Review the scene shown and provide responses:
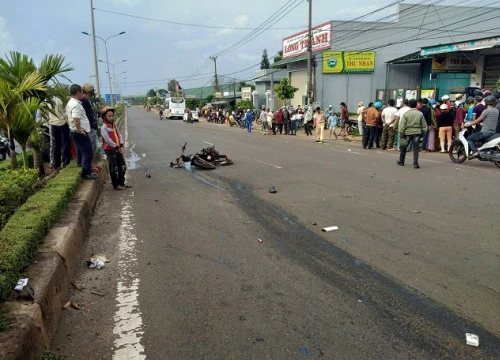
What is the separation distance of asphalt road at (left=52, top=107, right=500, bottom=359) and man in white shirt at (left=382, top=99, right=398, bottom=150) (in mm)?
7005

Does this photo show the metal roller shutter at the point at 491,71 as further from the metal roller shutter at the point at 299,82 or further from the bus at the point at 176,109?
the bus at the point at 176,109

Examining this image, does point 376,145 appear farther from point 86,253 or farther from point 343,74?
point 343,74

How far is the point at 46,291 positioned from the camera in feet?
10.4

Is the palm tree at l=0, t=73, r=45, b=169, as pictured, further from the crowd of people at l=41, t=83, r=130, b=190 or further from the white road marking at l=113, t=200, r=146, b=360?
the white road marking at l=113, t=200, r=146, b=360

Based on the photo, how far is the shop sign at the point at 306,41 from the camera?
34.2 m

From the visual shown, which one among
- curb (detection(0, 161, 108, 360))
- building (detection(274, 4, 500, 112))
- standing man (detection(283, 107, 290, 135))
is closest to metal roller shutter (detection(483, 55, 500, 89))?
building (detection(274, 4, 500, 112))

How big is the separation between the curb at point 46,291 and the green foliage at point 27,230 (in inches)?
3.7

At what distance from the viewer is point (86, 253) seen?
4.82 metres

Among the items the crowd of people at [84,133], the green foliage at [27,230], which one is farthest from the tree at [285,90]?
the green foliage at [27,230]

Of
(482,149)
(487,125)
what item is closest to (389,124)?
(487,125)

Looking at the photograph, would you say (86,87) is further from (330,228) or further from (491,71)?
(491,71)

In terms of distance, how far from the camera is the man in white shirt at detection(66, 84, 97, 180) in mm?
7422

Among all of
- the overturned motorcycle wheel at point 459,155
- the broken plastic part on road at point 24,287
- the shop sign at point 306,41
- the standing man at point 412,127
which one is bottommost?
the overturned motorcycle wheel at point 459,155

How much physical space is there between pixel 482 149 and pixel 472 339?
8761 mm
